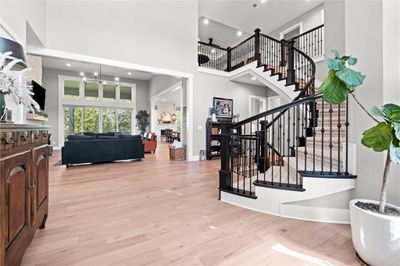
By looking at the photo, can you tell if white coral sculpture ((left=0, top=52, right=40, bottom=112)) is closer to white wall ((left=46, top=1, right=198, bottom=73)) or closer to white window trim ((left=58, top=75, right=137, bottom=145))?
white wall ((left=46, top=1, right=198, bottom=73))

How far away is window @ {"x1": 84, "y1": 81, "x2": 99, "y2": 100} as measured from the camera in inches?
408

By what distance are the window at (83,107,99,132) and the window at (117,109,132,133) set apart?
1178 mm

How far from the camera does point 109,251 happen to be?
1.62 m

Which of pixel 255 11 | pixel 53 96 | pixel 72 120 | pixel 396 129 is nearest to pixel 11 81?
pixel 396 129

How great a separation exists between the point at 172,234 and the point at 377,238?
1.69 meters

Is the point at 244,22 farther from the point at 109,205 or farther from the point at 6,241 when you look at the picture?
the point at 6,241

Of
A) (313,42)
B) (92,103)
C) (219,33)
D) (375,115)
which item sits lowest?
(375,115)

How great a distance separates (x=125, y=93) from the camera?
11.6 meters

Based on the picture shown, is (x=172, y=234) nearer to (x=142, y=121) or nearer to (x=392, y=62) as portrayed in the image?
(x=392, y=62)

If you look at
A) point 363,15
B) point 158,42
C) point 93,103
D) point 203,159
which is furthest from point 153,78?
point 363,15

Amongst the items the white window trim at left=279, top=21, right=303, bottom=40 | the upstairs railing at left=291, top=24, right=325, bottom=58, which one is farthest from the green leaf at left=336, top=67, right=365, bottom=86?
the white window trim at left=279, top=21, right=303, bottom=40

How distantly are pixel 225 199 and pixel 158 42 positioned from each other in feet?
17.6

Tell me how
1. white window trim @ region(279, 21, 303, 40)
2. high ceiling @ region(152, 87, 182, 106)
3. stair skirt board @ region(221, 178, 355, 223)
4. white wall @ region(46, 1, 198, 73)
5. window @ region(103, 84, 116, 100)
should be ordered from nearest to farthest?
stair skirt board @ region(221, 178, 355, 223), white wall @ region(46, 1, 198, 73), white window trim @ region(279, 21, 303, 40), high ceiling @ region(152, 87, 182, 106), window @ region(103, 84, 116, 100)

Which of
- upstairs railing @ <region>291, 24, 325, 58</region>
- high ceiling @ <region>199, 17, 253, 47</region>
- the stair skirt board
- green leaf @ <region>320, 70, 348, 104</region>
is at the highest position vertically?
high ceiling @ <region>199, 17, 253, 47</region>
